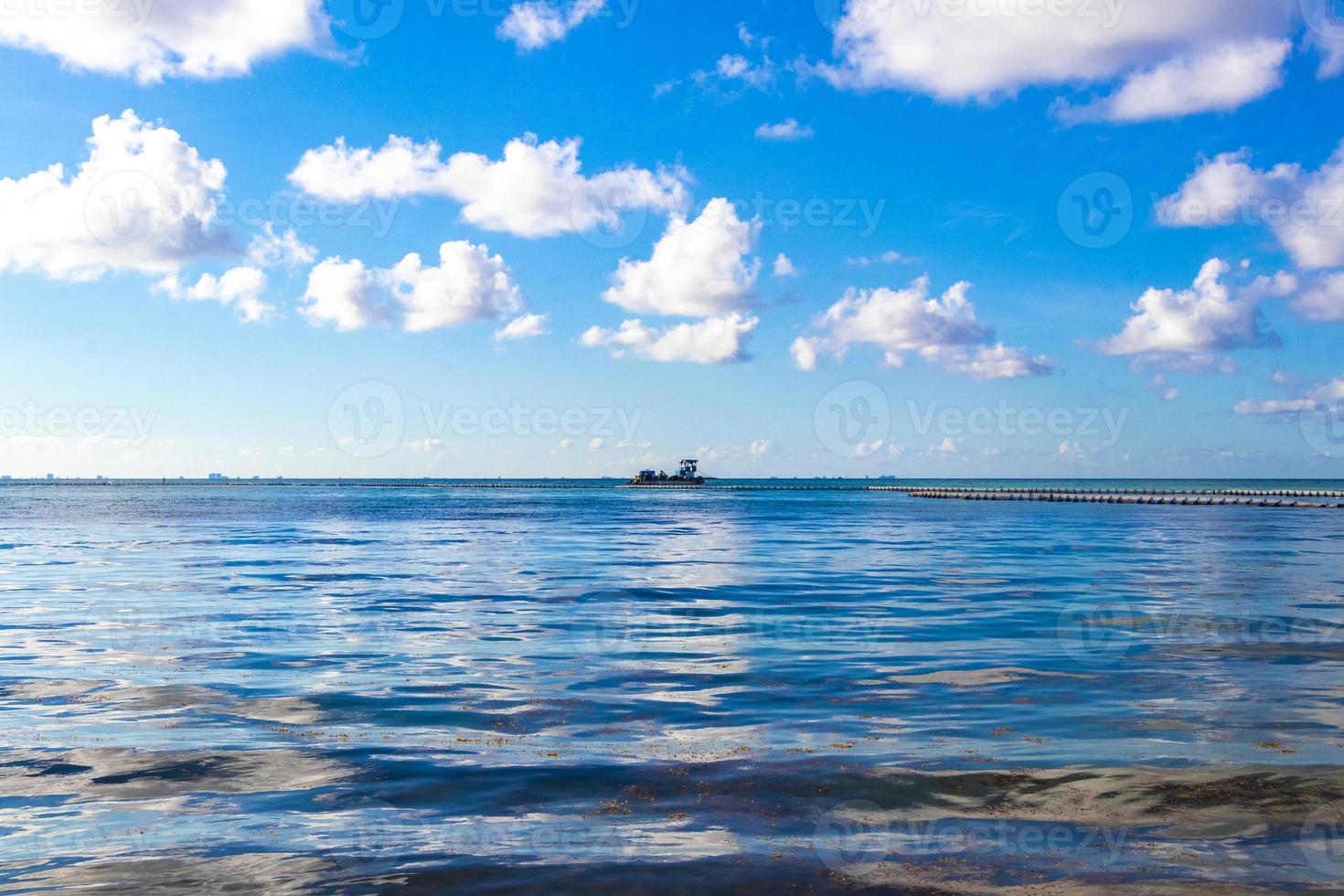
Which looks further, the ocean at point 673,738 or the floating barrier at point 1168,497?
the floating barrier at point 1168,497

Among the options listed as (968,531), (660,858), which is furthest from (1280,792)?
(968,531)

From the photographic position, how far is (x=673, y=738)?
14.4 metres

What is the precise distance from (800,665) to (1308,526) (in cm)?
7038

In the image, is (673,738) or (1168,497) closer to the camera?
(673,738)

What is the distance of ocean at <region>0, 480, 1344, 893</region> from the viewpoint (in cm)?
955

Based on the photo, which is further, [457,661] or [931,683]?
[457,661]

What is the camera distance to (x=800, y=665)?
20188 mm

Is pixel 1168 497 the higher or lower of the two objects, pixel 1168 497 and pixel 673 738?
the higher

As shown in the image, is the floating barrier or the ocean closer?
the ocean

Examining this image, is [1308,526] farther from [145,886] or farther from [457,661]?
[145,886]

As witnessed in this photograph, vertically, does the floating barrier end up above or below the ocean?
above

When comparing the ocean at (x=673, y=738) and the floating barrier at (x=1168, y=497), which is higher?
the floating barrier at (x=1168, y=497)

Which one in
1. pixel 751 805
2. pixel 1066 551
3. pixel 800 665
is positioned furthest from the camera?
pixel 1066 551

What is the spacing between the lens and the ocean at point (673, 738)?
376 inches
